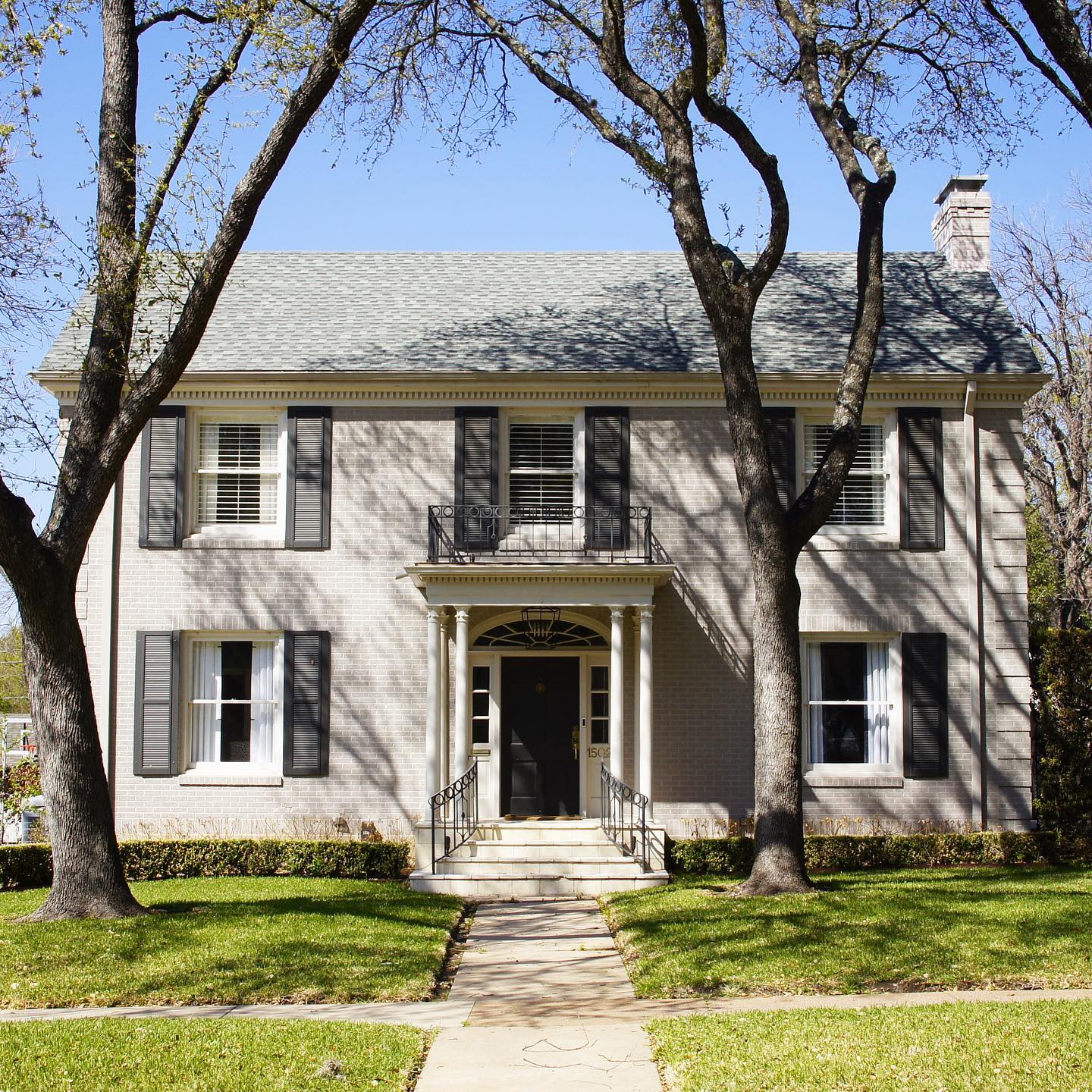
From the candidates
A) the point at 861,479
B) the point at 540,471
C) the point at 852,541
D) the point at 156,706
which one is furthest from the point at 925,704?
the point at 156,706

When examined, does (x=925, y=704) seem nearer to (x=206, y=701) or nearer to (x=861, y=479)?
(x=861, y=479)

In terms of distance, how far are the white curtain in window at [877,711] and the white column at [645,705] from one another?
333 centimetres

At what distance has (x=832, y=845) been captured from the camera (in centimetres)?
1567

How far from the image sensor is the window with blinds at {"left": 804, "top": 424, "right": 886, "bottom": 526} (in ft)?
56.5

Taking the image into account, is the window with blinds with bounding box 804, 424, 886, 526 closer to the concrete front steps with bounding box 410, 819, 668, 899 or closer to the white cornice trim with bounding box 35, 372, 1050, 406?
the white cornice trim with bounding box 35, 372, 1050, 406

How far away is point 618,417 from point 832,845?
641 centimetres

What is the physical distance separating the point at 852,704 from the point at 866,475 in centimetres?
327

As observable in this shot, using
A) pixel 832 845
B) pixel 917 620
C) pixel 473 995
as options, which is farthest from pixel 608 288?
pixel 473 995

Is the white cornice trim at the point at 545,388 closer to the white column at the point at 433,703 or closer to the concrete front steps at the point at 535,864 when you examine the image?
the white column at the point at 433,703

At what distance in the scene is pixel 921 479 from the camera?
16875mm

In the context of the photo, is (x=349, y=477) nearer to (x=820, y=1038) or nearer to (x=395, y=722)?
(x=395, y=722)

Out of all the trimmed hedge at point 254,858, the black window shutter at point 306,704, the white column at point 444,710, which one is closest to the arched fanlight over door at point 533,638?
the white column at point 444,710

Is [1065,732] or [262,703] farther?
[262,703]

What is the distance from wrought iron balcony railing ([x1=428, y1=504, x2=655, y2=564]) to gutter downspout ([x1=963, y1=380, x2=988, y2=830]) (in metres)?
4.47
